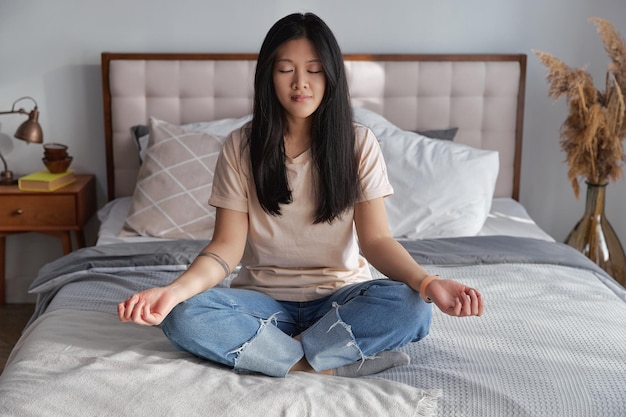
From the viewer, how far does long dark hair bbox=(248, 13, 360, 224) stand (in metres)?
1.80

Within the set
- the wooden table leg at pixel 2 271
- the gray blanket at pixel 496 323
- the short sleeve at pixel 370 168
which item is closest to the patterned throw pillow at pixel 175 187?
the gray blanket at pixel 496 323

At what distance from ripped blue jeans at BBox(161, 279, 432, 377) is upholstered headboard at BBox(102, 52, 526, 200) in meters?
1.59

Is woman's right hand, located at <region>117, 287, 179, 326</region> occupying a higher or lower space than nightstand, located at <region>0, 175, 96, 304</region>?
higher

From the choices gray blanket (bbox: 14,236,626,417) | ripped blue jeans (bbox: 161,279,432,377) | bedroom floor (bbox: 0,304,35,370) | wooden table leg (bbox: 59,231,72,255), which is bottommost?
bedroom floor (bbox: 0,304,35,370)

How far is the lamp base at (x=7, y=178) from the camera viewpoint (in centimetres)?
312

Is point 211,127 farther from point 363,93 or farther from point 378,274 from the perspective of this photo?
point 378,274

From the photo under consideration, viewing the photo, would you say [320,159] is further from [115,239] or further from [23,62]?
[23,62]

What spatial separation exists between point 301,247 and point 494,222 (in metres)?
1.29

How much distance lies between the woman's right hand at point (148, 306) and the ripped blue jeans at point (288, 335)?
0.20 feet

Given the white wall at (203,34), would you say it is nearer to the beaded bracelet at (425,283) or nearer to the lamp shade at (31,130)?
the lamp shade at (31,130)

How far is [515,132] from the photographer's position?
328cm

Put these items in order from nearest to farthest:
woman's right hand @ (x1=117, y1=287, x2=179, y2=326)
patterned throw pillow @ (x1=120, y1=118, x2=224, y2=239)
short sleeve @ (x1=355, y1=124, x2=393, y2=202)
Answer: woman's right hand @ (x1=117, y1=287, x2=179, y2=326) < short sleeve @ (x1=355, y1=124, x2=393, y2=202) < patterned throw pillow @ (x1=120, y1=118, x2=224, y2=239)

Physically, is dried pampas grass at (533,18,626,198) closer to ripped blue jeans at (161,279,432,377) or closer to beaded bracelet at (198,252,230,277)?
ripped blue jeans at (161,279,432,377)

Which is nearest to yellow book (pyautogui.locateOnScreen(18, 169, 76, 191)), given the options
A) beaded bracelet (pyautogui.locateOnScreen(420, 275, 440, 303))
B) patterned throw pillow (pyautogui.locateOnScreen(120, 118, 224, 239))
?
patterned throw pillow (pyautogui.locateOnScreen(120, 118, 224, 239))
